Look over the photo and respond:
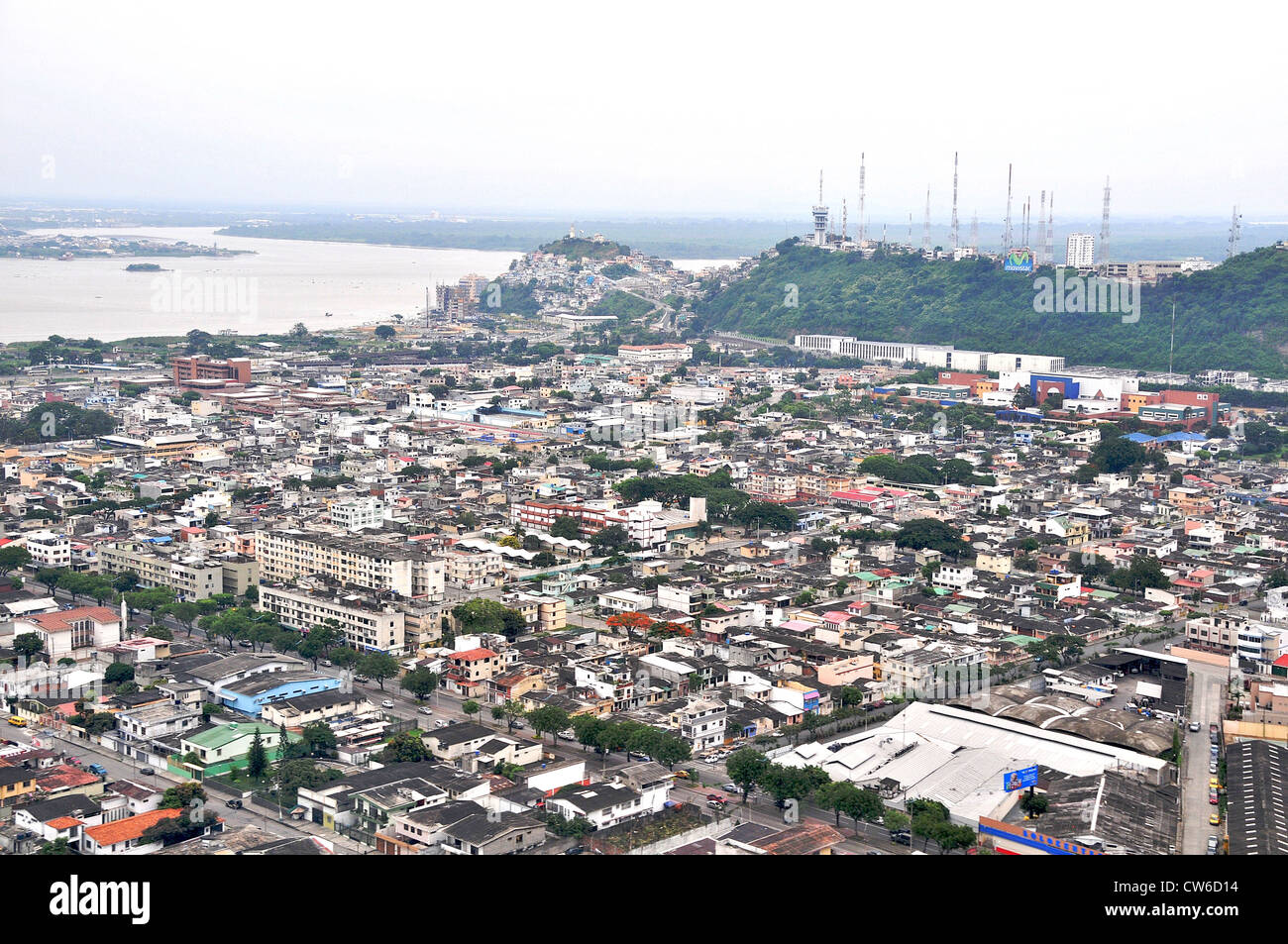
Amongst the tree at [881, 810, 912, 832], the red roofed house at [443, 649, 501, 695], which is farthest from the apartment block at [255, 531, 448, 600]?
the tree at [881, 810, 912, 832]

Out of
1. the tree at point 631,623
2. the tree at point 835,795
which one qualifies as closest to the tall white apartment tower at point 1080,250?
the tree at point 631,623

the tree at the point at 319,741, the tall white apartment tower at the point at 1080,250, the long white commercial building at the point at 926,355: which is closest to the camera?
the tree at the point at 319,741

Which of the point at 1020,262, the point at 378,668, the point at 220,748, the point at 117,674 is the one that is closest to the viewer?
the point at 220,748

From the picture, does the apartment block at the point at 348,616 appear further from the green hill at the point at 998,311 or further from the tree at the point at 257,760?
the green hill at the point at 998,311

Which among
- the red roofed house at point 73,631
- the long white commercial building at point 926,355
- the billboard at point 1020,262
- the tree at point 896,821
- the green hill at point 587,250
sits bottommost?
the tree at point 896,821

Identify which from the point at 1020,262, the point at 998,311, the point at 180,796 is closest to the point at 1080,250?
the point at 1020,262

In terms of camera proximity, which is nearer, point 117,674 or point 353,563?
point 117,674

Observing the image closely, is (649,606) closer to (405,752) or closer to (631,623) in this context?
(631,623)
